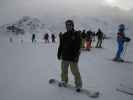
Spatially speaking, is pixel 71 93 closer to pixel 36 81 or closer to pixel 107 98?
pixel 107 98

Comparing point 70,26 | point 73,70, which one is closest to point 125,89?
point 73,70

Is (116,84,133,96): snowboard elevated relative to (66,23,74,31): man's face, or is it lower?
lower

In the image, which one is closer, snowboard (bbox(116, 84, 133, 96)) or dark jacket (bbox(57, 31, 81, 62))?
dark jacket (bbox(57, 31, 81, 62))

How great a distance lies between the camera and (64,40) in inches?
189

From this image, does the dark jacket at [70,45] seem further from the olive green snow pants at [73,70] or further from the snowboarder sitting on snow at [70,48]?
the olive green snow pants at [73,70]

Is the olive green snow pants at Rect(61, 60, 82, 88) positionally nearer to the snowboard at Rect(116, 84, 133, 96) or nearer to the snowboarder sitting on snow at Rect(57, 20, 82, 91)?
the snowboarder sitting on snow at Rect(57, 20, 82, 91)

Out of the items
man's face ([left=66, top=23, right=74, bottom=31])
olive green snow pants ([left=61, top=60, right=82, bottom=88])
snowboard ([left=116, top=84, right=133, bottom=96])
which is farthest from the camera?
snowboard ([left=116, top=84, right=133, bottom=96])

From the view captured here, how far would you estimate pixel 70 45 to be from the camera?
4.73 metres

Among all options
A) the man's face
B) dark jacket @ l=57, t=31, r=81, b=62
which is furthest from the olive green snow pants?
the man's face

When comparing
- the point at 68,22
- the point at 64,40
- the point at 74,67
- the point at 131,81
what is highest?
the point at 68,22

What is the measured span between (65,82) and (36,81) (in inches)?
41.0

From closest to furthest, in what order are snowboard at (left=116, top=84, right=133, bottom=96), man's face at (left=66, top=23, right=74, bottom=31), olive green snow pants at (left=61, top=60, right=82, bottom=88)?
man's face at (left=66, top=23, right=74, bottom=31) < olive green snow pants at (left=61, top=60, right=82, bottom=88) < snowboard at (left=116, top=84, right=133, bottom=96)

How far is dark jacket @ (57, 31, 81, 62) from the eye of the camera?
467 cm

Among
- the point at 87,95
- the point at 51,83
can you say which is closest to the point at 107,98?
the point at 87,95
